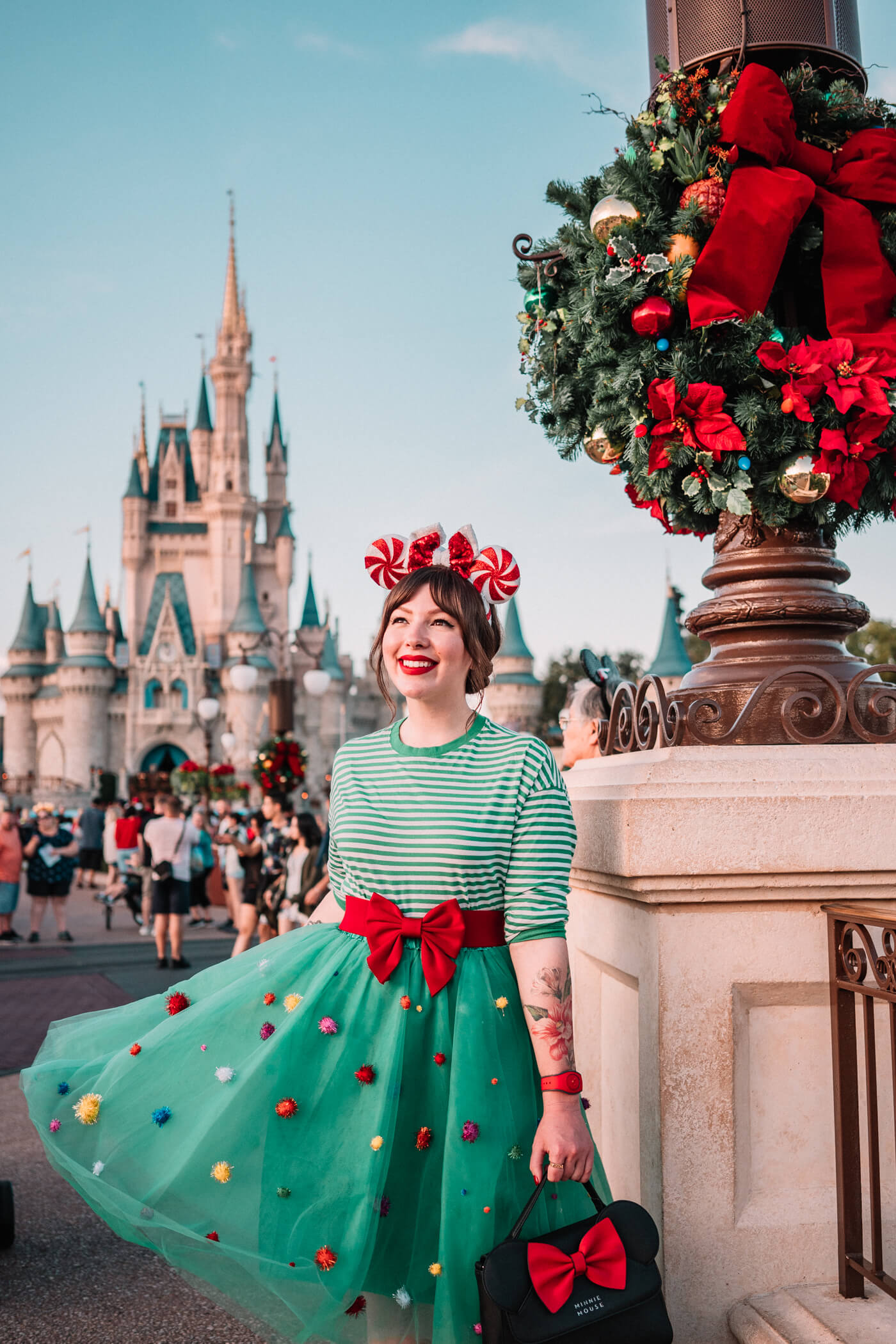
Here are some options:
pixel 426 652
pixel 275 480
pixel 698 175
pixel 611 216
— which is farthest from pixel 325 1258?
pixel 275 480

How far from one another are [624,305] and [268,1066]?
1.66 meters

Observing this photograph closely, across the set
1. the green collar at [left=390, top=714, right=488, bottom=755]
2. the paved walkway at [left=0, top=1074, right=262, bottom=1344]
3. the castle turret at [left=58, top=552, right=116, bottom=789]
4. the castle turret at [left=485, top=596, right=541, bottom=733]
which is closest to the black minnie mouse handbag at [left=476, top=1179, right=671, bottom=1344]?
the green collar at [left=390, top=714, right=488, bottom=755]

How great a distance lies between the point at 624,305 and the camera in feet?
7.68

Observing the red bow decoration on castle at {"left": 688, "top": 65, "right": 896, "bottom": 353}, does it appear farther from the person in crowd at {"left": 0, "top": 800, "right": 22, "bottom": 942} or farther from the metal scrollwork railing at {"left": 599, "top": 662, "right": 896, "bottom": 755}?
the person in crowd at {"left": 0, "top": 800, "right": 22, "bottom": 942}

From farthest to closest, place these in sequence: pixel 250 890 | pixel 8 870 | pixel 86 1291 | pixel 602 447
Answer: pixel 8 870
pixel 250 890
pixel 86 1291
pixel 602 447

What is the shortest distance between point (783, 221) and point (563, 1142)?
1.78 m

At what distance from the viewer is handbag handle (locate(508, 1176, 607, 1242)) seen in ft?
5.46

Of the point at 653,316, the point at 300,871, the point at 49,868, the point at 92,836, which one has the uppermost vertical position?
the point at 653,316

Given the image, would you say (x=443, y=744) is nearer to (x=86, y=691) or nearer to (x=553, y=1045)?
(x=553, y=1045)

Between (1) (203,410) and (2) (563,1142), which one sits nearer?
(2) (563,1142)

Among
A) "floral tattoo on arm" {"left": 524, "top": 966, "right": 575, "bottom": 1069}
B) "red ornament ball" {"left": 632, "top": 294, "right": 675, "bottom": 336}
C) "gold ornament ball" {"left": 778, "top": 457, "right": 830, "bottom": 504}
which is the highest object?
"red ornament ball" {"left": 632, "top": 294, "right": 675, "bottom": 336}

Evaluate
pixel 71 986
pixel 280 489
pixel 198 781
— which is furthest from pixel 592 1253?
pixel 280 489

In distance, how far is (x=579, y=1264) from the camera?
1664 millimetres

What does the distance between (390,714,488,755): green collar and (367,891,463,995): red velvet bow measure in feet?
0.92
